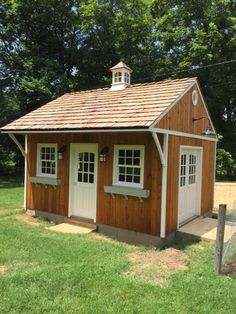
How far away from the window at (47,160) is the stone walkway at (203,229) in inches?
160

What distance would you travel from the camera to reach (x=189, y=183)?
9.48 metres

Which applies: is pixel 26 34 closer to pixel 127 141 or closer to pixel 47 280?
pixel 127 141

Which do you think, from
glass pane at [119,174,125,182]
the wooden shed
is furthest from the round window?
glass pane at [119,174,125,182]

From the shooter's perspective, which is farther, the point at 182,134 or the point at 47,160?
the point at 47,160

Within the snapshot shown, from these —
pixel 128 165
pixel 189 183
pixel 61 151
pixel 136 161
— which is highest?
pixel 61 151

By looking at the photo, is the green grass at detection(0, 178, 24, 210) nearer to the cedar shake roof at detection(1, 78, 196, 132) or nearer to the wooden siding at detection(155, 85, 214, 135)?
the cedar shake roof at detection(1, 78, 196, 132)

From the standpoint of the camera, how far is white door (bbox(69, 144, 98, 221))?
29.5 ft

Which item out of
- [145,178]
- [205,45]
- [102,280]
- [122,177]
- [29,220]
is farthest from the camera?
[205,45]

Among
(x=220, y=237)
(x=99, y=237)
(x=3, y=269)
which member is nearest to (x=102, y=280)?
(x=3, y=269)

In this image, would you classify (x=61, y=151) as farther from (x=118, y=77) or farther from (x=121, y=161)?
(x=118, y=77)

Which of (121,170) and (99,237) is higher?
(121,170)

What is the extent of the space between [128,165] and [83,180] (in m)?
1.67

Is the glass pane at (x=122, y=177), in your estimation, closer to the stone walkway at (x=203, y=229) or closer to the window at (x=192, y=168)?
the stone walkway at (x=203, y=229)

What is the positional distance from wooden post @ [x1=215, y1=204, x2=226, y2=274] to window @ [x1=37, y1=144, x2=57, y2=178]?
17.9 feet
